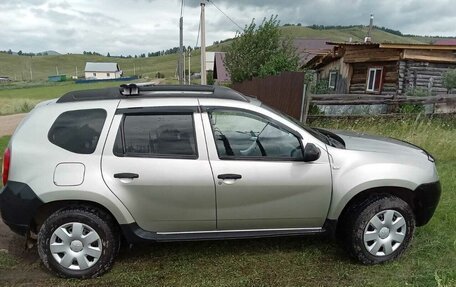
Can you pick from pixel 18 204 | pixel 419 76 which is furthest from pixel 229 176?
pixel 419 76

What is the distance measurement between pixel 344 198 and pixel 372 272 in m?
0.73

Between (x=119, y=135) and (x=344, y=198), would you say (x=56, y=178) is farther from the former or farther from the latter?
(x=344, y=198)

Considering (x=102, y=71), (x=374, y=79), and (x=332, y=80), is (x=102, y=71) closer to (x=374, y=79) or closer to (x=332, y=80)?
(x=332, y=80)

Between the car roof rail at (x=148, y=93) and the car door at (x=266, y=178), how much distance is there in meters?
0.18

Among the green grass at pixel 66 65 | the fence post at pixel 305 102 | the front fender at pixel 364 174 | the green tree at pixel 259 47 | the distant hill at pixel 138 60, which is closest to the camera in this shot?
the front fender at pixel 364 174

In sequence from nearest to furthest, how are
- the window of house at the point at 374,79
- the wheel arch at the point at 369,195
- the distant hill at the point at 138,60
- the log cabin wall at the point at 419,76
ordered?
the wheel arch at the point at 369,195, the log cabin wall at the point at 419,76, the window of house at the point at 374,79, the distant hill at the point at 138,60

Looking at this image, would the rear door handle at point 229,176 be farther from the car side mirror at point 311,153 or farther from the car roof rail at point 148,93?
the car roof rail at point 148,93

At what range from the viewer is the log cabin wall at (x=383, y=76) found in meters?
13.8

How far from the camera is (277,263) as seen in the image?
10.9 feet

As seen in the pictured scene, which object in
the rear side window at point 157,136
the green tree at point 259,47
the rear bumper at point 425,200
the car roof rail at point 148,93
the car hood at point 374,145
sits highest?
the green tree at point 259,47

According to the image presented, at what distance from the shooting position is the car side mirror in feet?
9.84

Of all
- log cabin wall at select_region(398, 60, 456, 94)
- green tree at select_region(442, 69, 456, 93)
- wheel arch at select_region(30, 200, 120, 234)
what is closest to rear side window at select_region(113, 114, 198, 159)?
wheel arch at select_region(30, 200, 120, 234)

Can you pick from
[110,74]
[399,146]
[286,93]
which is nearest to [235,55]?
[286,93]

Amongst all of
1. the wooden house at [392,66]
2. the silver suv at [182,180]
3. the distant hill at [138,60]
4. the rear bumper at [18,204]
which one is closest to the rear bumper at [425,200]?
the silver suv at [182,180]
